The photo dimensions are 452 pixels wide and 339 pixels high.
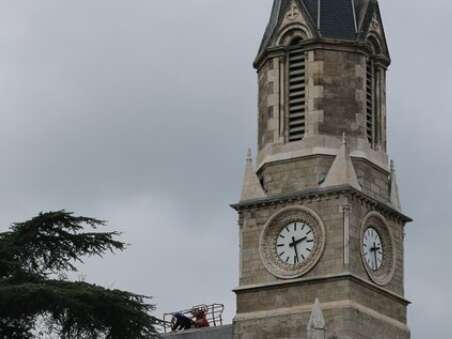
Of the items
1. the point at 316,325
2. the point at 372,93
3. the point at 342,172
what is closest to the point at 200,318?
the point at 342,172

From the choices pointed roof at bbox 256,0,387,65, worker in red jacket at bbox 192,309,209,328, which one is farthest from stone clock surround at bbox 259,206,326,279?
pointed roof at bbox 256,0,387,65

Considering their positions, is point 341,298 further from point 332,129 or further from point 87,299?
point 87,299

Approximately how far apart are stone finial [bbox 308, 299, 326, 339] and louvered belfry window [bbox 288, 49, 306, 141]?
7.85 m

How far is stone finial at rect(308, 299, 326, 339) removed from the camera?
6875 centimetres

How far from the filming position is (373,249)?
239ft

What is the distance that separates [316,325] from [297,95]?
403 inches

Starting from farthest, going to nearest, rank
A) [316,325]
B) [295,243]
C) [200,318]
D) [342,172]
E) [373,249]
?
[200,318]
[373,249]
[295,243]
[342,172]
[316,325]

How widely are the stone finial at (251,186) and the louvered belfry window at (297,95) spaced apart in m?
2.03

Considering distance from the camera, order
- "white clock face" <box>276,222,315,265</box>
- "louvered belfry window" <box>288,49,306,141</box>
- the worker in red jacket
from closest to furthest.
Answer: "white clock face" <box>276,222,315,265</box>, "louvered belfry window" <box>288,49,306,141</box>, the worker in red jacket

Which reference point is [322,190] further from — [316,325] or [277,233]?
[316,325]

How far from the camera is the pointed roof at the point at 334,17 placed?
2931 inches

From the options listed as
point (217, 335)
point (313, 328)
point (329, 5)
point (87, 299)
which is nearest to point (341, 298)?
point (313, 328)

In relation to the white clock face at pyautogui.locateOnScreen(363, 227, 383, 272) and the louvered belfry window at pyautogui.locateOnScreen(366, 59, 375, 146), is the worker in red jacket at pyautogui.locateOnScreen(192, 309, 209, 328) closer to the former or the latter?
the white clock face at pyautogui.locateOnScreen(363, 227, 383, 272)

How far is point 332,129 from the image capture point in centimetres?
7319
